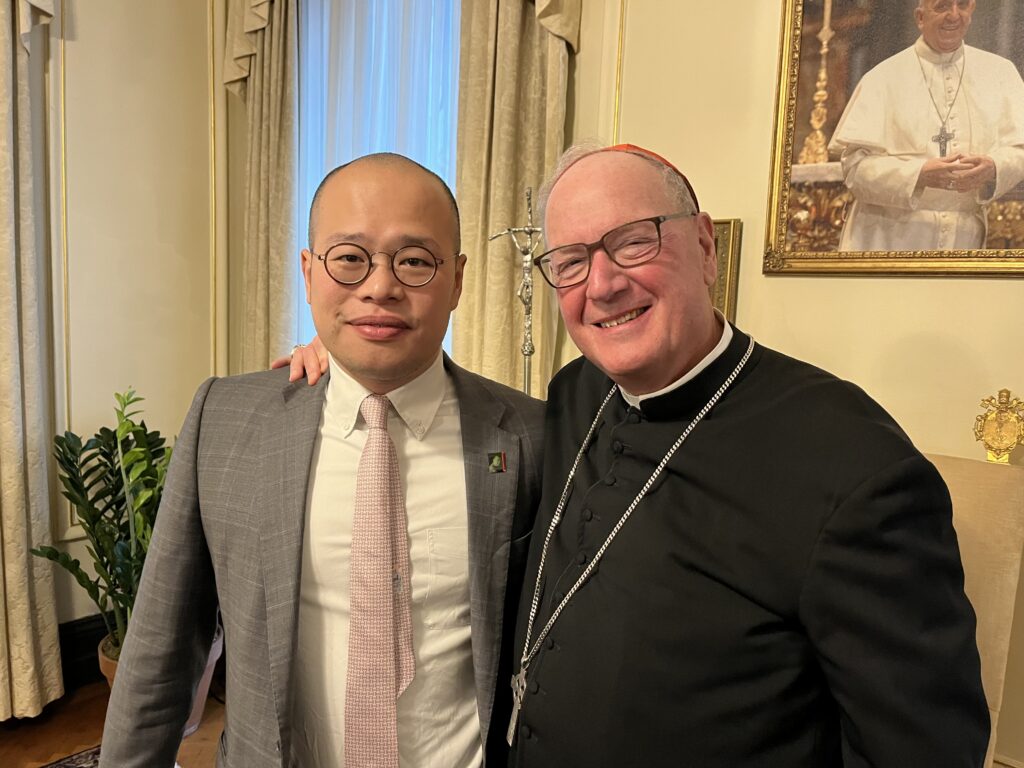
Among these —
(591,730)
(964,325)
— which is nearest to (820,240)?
(964,325)

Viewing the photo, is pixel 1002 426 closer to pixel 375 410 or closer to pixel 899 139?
pixel 899 139

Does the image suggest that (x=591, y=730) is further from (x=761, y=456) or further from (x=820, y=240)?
(x=820, y=240)

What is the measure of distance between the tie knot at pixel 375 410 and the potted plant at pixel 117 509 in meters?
1.83

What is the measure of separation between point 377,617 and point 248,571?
233 mm

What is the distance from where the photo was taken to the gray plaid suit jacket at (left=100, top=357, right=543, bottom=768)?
3.78 ft

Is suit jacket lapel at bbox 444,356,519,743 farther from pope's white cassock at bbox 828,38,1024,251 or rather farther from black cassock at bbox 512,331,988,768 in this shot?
pope's white cassock at bbox 828,38,1024,251

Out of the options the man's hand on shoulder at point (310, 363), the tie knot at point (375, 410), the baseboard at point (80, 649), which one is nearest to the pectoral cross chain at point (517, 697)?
the tie knot at point (375, 410)

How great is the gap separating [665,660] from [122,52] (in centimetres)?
353

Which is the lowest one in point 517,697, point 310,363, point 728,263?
point 517,697

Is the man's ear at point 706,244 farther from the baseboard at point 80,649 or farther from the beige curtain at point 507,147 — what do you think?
the baseboard at point 80,649

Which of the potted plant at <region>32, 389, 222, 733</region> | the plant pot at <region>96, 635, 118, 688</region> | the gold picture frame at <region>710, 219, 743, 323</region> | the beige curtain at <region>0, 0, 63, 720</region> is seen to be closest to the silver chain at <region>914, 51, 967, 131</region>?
the gold picture frame at <region>710, 219, 743, 323</region>

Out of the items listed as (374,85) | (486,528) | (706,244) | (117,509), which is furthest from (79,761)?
(374,85)

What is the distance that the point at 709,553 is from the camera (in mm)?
976

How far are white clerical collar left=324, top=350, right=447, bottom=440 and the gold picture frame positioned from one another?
4.29 feet
